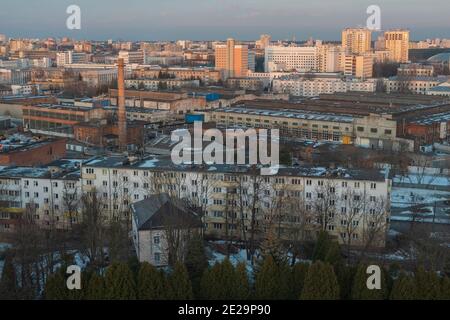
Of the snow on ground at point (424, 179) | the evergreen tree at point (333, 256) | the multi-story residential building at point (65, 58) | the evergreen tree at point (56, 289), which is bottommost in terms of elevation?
the snow on ground at point (424, 179)

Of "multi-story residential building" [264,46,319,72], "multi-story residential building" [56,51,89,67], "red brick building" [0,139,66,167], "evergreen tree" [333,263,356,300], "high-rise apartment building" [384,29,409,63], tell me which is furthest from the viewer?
"high-rise apartment building" [384,29,409,63]

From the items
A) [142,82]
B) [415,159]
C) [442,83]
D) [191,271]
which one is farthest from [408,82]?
[191,271]

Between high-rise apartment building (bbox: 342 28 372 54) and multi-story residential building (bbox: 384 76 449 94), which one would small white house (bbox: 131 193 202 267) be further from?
high-rise apartment building (bbox: 342 28 372 54)

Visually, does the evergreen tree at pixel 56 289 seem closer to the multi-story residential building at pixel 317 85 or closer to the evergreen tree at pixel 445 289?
the evergreen tree at pixel 445 289

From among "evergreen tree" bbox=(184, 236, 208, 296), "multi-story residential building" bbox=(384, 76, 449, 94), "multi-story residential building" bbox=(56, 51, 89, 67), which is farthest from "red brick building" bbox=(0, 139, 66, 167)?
"multi-story residential building" bbox=(56, 51, 89, 67)

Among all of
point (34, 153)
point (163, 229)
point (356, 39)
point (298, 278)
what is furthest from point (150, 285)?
point (356, 39)

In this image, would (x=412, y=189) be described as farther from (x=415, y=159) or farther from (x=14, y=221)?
(x=14, y=221)

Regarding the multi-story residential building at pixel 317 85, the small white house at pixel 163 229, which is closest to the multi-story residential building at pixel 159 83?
the multi-story residential building at pixel 317 85
